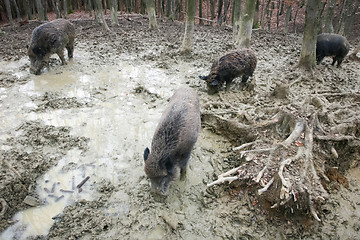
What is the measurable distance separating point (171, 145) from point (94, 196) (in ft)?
4.73

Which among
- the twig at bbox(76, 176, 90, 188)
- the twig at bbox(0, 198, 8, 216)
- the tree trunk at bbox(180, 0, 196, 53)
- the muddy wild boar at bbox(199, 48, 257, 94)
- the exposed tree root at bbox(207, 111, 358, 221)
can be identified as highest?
the tree trunk at bbox(180, 0, 196, 53)

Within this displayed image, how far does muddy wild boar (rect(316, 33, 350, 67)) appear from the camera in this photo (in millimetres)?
7877

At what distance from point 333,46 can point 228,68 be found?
14.3ft

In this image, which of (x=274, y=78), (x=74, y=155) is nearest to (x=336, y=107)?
(x=274, y=78)

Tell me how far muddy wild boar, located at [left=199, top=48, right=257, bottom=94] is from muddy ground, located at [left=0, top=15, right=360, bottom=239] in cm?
36

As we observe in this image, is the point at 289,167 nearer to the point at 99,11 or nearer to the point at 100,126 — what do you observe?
the point at 100,126

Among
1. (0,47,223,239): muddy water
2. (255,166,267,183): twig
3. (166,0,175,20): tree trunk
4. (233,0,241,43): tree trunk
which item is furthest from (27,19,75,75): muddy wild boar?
(166,0,175,20): tree trunk

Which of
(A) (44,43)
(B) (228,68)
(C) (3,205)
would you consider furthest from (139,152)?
(A) (44,43)

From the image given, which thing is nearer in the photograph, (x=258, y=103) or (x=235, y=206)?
(x=235, y=206)

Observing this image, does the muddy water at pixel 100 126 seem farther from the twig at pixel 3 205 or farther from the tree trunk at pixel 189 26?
the tree trunk at pixel 189 26

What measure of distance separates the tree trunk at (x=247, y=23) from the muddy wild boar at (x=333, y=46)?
242 cm

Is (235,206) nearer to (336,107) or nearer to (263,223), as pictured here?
(263,223)

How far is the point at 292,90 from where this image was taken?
6.41 metres

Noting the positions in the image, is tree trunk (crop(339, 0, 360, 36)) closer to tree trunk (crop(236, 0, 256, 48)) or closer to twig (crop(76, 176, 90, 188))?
tree trunk (crop(236, 0, 256, 48))
